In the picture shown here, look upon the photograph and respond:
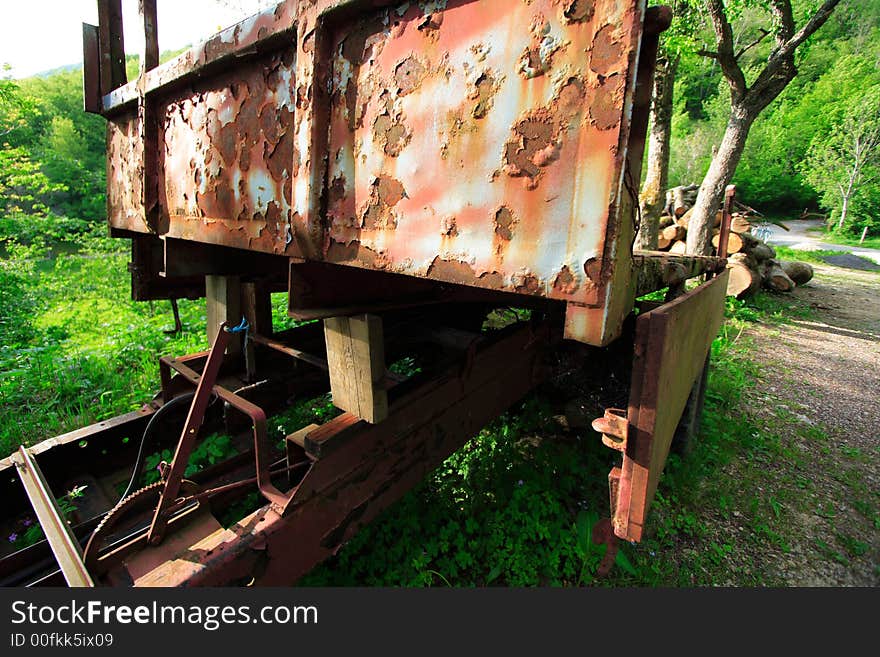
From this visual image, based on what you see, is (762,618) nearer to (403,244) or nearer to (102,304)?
(403,244)

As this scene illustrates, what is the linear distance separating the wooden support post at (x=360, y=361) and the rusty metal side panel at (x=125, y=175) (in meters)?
1.50

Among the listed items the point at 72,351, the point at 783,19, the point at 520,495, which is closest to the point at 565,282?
the point at 520,495

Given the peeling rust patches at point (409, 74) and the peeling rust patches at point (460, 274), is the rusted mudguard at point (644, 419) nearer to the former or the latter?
the peeling rust patches at point (460, 274)

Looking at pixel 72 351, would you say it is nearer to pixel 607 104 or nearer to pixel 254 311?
pixel 254 311

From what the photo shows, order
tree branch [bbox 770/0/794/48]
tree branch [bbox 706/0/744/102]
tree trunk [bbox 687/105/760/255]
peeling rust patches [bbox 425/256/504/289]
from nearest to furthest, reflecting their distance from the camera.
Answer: peeling rust patches [bbox 425/256/504/289]
tree branch [bbox 770/0/794/48]
tree branch [bbox 706/0/744/102]
tree trunk [bbox 687/105/760/255]

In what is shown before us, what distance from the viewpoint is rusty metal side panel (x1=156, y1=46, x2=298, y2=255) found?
5.28 feet

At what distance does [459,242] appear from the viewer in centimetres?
122

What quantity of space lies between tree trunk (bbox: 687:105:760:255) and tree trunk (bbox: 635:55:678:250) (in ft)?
2.38

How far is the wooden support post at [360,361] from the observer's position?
170cm

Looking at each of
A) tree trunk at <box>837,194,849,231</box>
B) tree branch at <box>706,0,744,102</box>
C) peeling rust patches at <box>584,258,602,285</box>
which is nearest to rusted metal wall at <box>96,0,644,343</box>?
peeling rust patches at <box>584,258,602,285</box>

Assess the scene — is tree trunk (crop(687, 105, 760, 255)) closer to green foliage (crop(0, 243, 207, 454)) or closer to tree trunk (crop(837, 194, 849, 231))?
green foliage (crop(0, 243, 207, 454))

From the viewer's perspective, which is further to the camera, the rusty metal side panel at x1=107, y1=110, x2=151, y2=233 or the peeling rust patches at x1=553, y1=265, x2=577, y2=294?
the rusty metal side panel at x1=107, y1=110, x2=151, y2=233

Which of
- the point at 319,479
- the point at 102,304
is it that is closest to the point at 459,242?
the point at 319,479

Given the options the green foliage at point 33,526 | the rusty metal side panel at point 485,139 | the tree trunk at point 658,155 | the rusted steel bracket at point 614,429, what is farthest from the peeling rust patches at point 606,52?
the tree trunk at point 658,155
